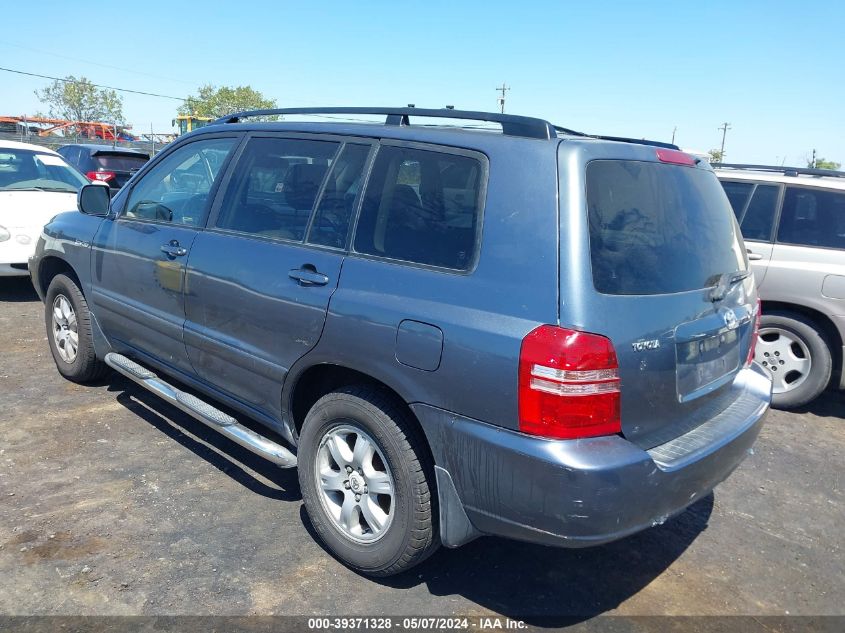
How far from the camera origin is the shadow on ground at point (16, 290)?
25.2 feet

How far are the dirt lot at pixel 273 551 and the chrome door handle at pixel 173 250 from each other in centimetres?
118

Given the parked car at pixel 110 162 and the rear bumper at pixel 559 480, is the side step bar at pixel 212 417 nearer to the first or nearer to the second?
the rear bumper at pixel 559 480

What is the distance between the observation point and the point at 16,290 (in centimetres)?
814

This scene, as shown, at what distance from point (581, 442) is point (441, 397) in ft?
1.68

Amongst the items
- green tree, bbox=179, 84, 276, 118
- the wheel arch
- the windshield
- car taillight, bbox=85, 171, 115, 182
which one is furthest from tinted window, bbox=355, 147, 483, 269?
green tree, bbox=179, 84, 276, 118

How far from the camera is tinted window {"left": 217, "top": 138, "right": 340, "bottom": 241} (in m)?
3.18

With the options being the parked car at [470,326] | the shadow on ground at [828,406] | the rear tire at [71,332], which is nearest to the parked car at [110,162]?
the rear tire at [71,332]

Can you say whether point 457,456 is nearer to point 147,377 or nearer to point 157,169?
point 147,377

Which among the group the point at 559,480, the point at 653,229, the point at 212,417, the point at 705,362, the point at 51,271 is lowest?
the point at 212,417

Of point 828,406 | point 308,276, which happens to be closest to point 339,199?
point 308,276

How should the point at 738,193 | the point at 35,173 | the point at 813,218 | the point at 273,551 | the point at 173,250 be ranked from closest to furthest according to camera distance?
the point at 273,551 < the point at 173,250 < the point at 813,218 < the point at 738,193 < the point at 35,173

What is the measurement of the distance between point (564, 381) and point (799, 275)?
382cm

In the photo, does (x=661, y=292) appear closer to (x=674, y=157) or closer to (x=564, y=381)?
(x=564, y=381)

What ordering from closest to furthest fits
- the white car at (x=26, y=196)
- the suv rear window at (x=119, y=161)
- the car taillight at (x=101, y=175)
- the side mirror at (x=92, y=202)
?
the side mirror at (x=92, y=202) → the white car at (x=26, y=196) → the car taillight at (x=101, y=175) → the suv rear window at (x=119, y=161)
